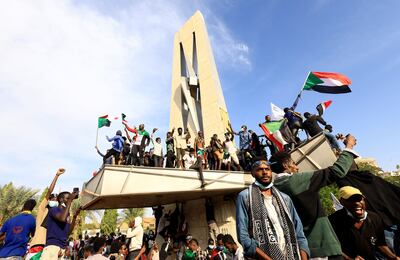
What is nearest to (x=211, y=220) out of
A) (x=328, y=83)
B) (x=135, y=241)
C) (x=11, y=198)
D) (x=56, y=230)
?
(x=135, y=241)

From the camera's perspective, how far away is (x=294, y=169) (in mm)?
2756

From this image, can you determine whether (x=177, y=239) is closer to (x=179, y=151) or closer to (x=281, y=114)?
(x=179, y=151)

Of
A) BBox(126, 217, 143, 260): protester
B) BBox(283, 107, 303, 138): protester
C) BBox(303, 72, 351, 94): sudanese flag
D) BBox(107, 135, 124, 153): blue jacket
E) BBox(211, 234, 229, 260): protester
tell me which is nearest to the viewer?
BBox(211, 234, 229, 260): protester

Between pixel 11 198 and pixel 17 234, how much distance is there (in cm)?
1743

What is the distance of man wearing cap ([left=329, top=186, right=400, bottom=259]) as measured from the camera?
8.52 ft

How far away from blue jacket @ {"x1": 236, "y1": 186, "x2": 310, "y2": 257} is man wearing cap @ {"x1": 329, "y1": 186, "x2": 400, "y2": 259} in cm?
87

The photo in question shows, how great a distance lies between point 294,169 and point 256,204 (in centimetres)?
88

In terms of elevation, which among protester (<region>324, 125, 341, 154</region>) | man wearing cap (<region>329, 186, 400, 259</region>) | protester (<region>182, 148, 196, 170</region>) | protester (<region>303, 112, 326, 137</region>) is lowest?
man wearing cap (<region>329, 186, 400, 259</region>)

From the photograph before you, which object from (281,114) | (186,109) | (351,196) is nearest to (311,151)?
(281,114)

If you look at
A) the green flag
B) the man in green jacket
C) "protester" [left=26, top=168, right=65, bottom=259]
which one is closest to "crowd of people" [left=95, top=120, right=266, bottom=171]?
the green flag

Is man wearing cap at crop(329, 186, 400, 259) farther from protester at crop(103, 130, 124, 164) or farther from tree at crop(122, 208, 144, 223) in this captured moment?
tree at crop(122, 208, 144, 223)

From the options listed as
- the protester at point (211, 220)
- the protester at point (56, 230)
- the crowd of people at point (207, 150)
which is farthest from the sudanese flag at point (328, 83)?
the protester at point (56, 230)

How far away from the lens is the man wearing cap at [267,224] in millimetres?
1946

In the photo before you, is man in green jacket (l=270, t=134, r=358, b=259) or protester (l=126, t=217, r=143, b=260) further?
protester (l=126, t=217, r=143, b=260)
